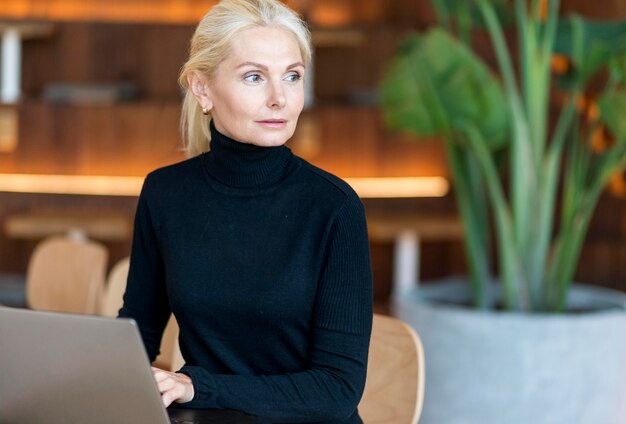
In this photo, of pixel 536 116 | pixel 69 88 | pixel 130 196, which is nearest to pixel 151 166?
→ pixel 130 196

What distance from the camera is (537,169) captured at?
10.0 ft

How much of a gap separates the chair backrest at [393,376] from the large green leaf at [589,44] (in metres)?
1.66

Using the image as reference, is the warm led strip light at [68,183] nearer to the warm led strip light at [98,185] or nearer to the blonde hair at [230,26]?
the warm led strip light at [98,185]

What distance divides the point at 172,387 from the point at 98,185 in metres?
4.27

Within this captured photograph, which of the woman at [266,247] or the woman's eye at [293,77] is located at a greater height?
the woman's eye at [293,77]

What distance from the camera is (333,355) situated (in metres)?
1.29

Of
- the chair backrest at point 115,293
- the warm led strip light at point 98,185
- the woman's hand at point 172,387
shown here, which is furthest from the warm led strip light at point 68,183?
the woman's hand at point 172,387

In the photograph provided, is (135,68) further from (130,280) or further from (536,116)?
(130,280)

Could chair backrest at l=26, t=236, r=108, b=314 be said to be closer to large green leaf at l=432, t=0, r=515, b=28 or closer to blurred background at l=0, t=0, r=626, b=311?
large green leaf at l=432, t=0, r=515, b=28

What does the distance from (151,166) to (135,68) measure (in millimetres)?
570

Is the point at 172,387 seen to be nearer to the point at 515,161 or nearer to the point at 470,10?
the point at 515,161

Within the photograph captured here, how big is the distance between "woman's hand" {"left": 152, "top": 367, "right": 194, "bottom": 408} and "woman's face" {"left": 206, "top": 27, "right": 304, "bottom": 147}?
320mm

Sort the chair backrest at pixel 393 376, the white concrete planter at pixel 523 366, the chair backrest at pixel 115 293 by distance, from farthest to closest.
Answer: the white concrete planter at pixel 523 366, the chair backrest at pixel 115 293, the chair backrest at pixel 393 376

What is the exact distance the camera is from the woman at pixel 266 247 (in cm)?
128
